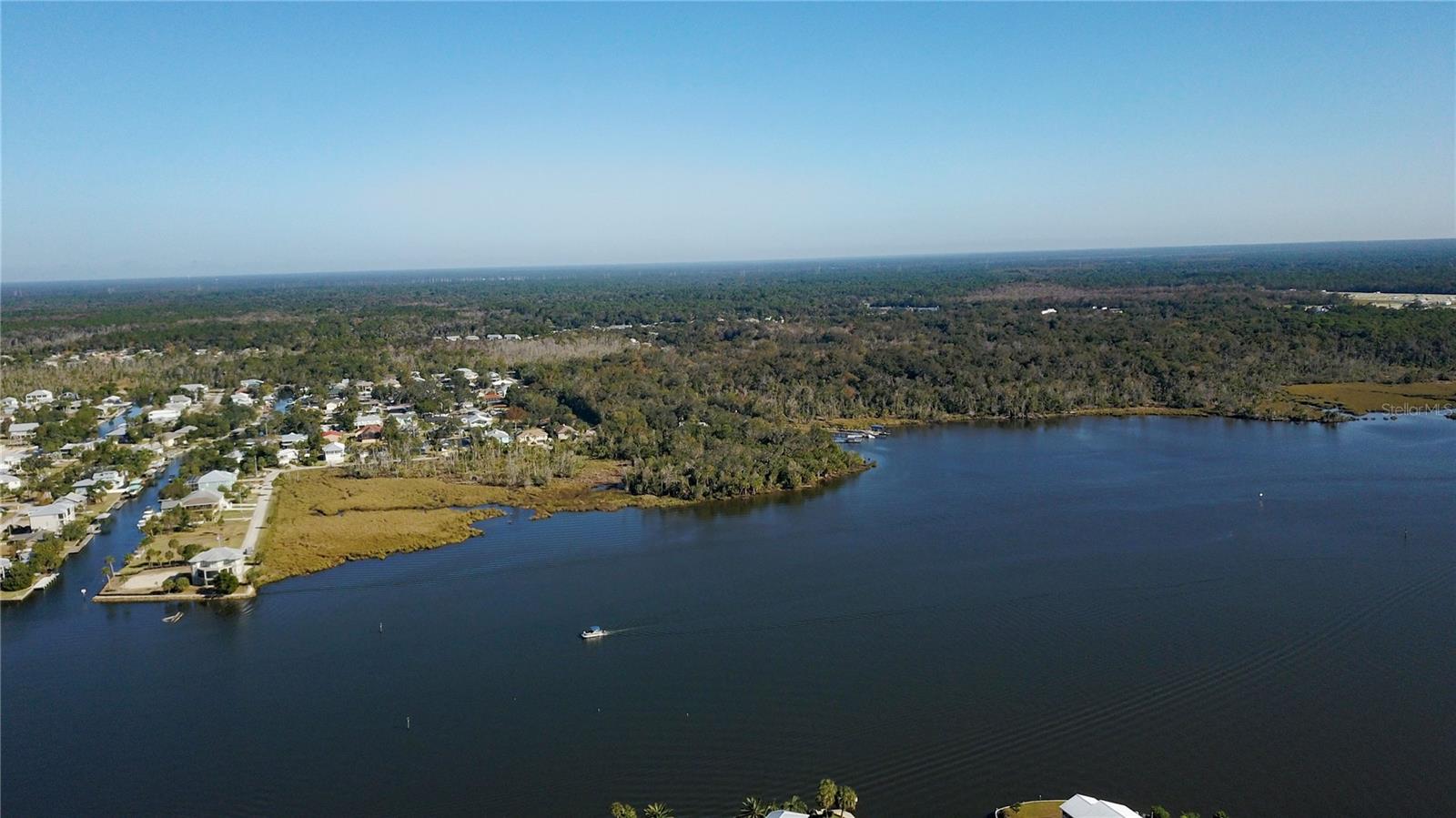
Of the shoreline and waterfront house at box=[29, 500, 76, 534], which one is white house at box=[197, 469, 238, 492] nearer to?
the shoreline

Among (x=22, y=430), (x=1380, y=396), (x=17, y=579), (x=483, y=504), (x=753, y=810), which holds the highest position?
(x=22, y=430)

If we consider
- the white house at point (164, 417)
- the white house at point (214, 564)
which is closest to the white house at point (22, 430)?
the white house at point (164, 417)

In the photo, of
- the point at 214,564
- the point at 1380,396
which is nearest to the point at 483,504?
the point at 214,564

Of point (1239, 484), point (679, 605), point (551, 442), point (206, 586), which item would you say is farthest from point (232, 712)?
point (1239, 484)

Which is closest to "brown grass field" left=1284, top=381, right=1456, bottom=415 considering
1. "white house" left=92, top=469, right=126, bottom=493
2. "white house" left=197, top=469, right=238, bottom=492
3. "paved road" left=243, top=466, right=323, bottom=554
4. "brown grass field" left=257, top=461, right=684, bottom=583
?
"brown grass field" left=257, top=461, right=684, bottom=583

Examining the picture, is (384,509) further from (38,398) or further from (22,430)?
(38,398)

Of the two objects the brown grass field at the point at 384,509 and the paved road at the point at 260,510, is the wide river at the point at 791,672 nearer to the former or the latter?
the brown grass field at the point at 384,509
